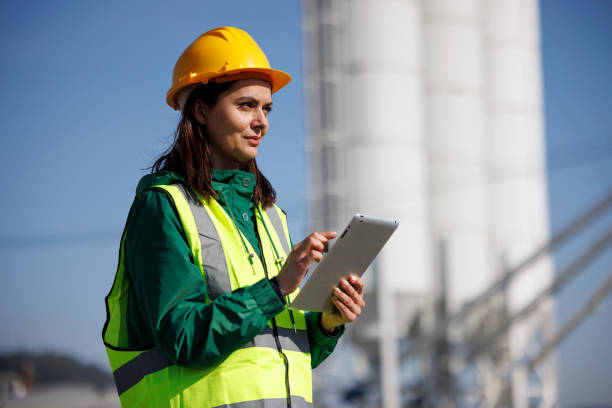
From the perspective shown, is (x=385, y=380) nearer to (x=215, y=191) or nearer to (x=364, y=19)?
(x=364, y=19)

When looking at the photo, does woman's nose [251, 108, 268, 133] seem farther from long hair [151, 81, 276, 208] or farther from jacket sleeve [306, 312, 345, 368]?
jacket sleeve [306, 312, 345, 368]

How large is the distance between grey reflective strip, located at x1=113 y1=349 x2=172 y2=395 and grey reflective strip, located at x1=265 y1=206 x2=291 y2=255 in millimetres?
565

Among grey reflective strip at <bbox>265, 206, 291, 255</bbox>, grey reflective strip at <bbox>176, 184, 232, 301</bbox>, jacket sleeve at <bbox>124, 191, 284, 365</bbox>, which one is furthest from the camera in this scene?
grey reflective strip at <bbox>265, 206, 291, 255</bbox>

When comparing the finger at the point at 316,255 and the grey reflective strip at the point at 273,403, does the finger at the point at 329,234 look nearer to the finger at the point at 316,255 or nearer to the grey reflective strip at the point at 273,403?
the finger at the point at 316,255

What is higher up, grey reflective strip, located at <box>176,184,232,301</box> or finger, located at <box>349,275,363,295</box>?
grey reflective strip, located at <box>176,184,232,301</box>

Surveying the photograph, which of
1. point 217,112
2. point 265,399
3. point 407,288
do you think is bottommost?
point 407,288

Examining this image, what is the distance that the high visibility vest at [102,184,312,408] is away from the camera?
1.93 m

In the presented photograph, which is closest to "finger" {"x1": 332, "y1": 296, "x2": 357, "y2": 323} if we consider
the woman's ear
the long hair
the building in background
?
the long hair

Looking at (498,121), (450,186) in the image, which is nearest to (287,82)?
(450,186)

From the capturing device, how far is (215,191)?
85.8 inches

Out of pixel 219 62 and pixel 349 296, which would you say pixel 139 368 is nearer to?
pixel 349 296

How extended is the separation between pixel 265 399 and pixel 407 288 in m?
12.0

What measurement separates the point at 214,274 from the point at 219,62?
1.97 feet

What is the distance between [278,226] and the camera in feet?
8.00
